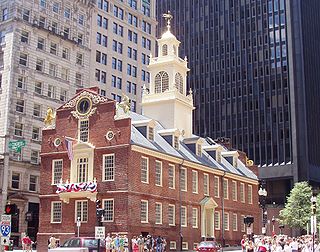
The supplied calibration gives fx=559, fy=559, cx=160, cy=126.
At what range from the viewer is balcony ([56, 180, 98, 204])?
48125 mm

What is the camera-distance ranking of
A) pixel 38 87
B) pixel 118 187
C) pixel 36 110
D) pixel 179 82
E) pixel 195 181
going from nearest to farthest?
pixel 118 187, pixel 195 181, pixel 179 82, pixel 36 110, pixel 38 87

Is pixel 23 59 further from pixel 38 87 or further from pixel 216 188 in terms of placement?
pixel 216 188

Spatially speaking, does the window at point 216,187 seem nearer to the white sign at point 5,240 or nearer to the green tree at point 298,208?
the green tree at point 298,208

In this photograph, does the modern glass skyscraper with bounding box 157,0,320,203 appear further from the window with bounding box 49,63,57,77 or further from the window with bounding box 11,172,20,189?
A: the window with bounding box 11,172,20,189

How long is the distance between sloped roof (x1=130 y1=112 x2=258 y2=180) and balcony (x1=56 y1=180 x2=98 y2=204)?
5337mm

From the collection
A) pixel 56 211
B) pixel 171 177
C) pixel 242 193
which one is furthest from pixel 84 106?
pixel 242 193

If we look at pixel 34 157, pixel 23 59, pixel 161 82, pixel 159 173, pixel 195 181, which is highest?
pixel 23 59

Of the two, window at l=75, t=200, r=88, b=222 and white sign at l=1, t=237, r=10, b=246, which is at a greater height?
window at l=75, t=200, r=88, b=222

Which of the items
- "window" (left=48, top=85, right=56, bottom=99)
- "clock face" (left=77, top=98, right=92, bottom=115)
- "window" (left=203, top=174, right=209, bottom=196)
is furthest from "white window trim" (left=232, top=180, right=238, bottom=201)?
"window" (left=48, top=85, right=56, bottom=99)

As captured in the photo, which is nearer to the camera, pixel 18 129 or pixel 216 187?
pixel 216 187

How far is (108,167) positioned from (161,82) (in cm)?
1807

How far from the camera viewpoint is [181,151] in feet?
188

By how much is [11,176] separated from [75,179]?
21.7m

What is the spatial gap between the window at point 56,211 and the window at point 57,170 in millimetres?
1915
